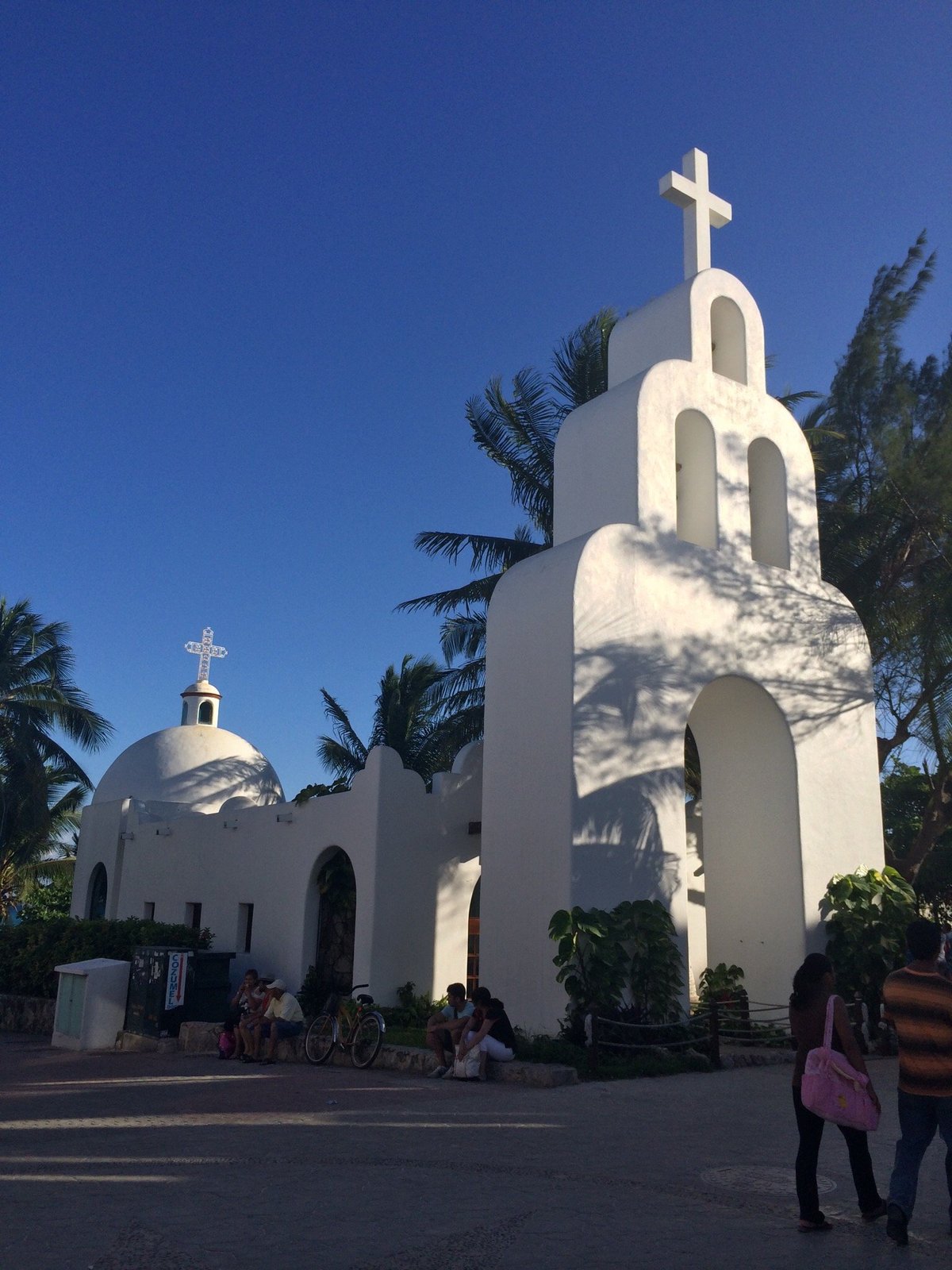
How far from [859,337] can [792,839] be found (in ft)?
32.4

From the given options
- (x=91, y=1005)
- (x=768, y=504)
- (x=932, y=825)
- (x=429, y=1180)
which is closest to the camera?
(x=429, y=1180)

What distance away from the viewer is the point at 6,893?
33.6 m

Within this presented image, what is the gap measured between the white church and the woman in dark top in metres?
5.59

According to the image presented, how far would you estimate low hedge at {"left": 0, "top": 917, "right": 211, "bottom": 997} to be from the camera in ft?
57.4

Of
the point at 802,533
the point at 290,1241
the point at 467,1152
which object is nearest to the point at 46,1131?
the point at 467,1152

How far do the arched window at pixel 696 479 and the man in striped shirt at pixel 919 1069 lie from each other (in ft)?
29.1

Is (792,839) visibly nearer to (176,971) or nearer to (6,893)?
(176,971)

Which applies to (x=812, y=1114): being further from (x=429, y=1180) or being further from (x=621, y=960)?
(x=621, y=960)

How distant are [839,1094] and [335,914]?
11.8m

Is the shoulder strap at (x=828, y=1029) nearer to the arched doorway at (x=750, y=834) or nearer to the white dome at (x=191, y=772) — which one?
the arched doorway at (x=750, y=834)

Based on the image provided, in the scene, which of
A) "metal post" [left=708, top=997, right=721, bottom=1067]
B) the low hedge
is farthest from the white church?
the low hedge

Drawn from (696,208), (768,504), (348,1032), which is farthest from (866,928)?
(696,208)

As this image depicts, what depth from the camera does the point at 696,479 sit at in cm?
1431

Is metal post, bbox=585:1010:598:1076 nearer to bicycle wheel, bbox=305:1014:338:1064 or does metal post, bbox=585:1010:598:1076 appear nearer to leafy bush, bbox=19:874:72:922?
bicycle wheel, bbox=305:1014:338:1064
